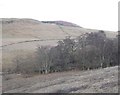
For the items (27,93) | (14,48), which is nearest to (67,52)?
(14,48)

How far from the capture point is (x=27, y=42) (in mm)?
114312

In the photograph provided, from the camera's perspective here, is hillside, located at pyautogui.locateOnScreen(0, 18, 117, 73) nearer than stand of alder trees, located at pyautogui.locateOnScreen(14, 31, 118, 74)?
No

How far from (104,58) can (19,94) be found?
3749 centimetres

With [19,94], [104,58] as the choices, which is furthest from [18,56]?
[19,94]

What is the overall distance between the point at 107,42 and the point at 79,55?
22.6 ft

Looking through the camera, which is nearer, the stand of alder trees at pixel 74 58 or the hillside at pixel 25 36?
the stand of alder trees at pixel 74 58

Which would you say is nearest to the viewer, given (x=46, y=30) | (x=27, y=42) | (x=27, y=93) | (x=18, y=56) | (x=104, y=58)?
(x=27, y=93)

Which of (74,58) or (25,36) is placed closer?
(74,58)

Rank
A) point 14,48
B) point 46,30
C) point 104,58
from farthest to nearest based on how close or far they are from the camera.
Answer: point 46,30 < point 14,48 < point 104,58

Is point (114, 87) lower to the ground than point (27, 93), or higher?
A: higher

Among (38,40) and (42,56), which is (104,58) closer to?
(42,56)

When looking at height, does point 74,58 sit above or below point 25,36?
below

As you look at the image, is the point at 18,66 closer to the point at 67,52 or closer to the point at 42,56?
the point at 42,56

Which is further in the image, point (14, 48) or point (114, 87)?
point (14, 48)
